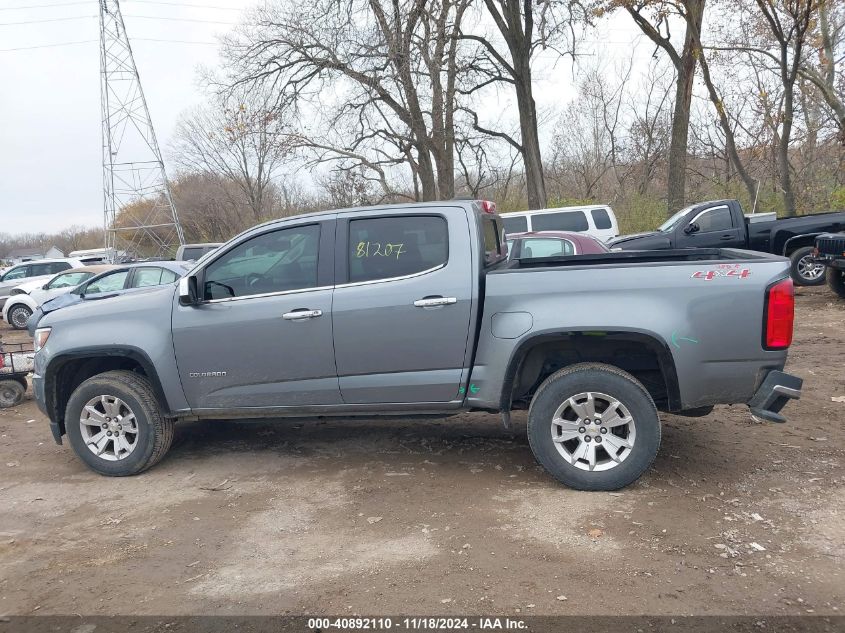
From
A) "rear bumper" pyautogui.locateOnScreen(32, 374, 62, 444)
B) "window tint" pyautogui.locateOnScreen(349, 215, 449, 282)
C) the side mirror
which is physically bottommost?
"rear bumper" pyautogui.locateOnScreen(32, 374, 62, 444)

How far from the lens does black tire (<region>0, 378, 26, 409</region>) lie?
8.43 m

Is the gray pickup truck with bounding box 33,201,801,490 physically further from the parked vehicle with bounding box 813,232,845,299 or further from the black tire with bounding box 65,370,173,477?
the parked vehicle with bounding box 813,232,845,299

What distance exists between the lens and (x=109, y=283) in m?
12.7

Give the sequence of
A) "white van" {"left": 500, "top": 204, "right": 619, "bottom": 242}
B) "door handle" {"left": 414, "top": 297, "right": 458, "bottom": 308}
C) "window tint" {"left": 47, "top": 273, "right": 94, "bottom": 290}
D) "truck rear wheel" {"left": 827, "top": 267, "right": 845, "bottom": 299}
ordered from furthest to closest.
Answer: "white van" {"left": 500, "top": 204, "right": 619, "bottom": 242} < "window tint" {"left": 47, "top": 273, "right": 94, "bottom": 290} < "truck rear wheel" {"left": 827, "top": 267, "right": 845, "bottom": 299} < "door handle" {"left": 414, "top": 297, "right": 458, "bottom": 308}

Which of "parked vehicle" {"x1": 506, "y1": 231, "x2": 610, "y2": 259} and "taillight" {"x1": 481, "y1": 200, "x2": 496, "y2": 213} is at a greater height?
"taillight" {"x1": 481, "y1": 200, "x2": 496, "y2": 213}

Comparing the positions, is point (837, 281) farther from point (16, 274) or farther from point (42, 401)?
point (16, 274)

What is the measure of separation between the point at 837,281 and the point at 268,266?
11.3 meters

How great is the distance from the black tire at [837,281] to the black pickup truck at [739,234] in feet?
4.20

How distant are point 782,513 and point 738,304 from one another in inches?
50.9

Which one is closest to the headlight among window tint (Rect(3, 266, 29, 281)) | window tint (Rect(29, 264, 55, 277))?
window tint (Rect(3, 266, 29, 281))

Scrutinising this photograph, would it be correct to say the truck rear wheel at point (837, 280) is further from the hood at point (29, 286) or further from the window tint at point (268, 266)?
the hood at point (29, 286)

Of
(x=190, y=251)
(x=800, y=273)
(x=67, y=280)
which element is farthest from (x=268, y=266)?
(x=190, y=251)

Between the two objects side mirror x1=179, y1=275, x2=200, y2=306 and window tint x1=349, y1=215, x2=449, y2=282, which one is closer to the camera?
window tint x1=349, y1=215, x2=449, y2=282

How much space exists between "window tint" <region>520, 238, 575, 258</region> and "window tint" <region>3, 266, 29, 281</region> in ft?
54.2
